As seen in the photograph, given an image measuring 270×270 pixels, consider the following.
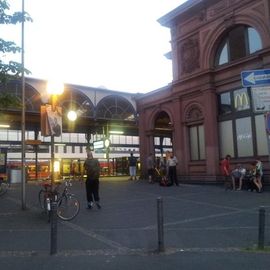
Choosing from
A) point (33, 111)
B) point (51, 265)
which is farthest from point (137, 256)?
point (33, 111)

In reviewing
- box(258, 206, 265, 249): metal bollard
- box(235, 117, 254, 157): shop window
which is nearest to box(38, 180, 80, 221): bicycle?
box(258, 206, 265, 249): metal bollard

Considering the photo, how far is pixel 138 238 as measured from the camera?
9.91m

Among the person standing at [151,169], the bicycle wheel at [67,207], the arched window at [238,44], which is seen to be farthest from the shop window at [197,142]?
the bicycle wheel at [67,207]

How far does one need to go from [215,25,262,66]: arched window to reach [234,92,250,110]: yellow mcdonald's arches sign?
2.00 meters

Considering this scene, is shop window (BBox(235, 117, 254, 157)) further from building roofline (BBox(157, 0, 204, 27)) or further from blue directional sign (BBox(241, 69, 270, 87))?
blue directional sign (BBox(241, 69, 270, 87))

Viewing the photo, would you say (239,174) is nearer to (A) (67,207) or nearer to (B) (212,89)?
(B) (212,89)

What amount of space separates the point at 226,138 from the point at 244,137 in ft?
4.55

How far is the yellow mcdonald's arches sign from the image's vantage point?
76.1ft

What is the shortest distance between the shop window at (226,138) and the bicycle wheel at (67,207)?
42.1 feet

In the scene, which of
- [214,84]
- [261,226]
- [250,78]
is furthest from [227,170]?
[261,226]

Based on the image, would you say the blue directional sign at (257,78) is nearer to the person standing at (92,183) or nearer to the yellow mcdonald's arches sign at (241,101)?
the person standing at (92,183)

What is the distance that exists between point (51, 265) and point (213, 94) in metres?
18.8

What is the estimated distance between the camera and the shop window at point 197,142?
26000mm

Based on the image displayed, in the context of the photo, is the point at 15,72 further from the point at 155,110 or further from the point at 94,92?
the point at 94,92
